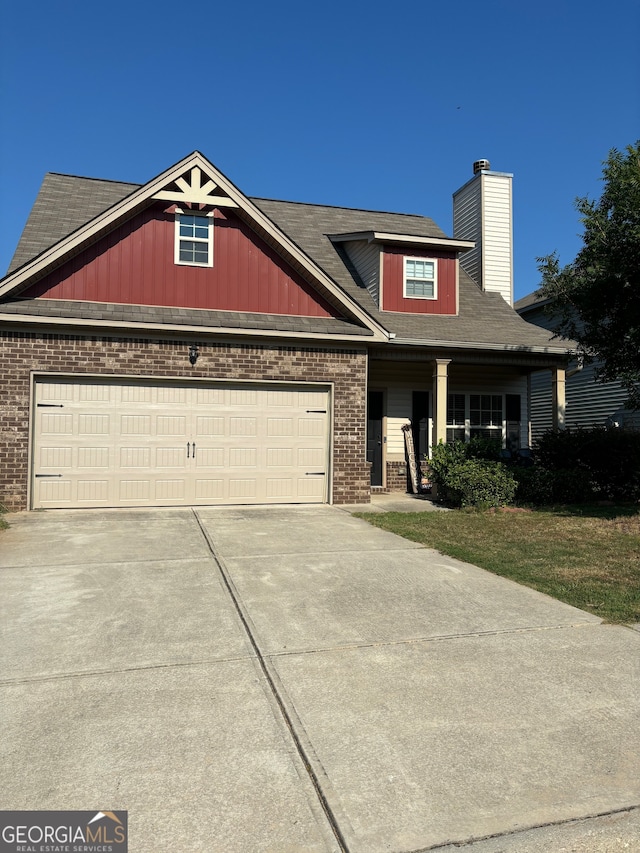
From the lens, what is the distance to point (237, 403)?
11.9 metres

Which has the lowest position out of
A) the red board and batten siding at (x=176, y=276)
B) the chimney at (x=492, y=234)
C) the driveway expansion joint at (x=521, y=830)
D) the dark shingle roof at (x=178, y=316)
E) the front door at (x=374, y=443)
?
the driveway expansion joint at (x=521, y=830)

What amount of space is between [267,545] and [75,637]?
358 cm

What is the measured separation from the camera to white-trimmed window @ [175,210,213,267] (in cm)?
1186

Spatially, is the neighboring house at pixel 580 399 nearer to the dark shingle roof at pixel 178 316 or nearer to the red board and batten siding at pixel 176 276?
the dark shingle roof at pixel 178 316

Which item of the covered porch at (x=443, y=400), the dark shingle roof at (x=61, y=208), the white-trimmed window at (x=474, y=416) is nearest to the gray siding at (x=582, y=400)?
the covered porch at (x=443, y=400)

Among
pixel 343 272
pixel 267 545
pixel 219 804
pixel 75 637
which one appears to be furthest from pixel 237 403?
pixel 219 804

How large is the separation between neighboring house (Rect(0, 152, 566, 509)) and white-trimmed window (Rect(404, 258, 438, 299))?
135cm

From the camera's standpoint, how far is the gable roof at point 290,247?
1109 cm

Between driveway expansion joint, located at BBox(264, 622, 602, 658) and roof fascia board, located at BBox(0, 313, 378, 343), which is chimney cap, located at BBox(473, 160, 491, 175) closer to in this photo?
roof fascia board, located at BBox(0, 313, 378, 343)

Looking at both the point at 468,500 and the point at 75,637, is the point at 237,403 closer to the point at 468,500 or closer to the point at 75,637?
the point at 468,500

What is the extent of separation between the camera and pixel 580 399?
2077cm

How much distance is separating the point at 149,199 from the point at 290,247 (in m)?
2.79

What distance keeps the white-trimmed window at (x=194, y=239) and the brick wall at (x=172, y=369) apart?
5.69ft

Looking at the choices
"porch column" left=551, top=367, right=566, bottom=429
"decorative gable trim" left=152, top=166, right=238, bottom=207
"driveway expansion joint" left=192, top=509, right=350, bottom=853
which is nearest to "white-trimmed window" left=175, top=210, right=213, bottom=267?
"decorative gable trim" left=152, top=166, right=238, bottom=207
